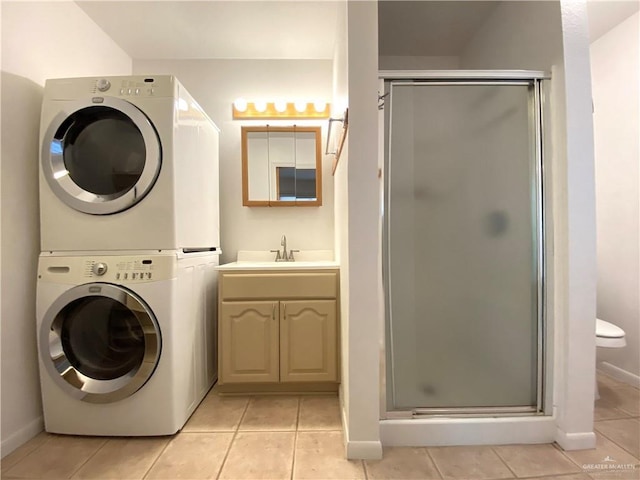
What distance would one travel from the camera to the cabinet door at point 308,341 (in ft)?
6.36

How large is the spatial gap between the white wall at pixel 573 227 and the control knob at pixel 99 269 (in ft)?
6.83

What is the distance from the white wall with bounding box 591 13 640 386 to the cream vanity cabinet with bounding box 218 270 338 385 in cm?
192

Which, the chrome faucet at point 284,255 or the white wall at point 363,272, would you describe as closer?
the white wall at point 363,272

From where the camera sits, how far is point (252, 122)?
2.51 meters

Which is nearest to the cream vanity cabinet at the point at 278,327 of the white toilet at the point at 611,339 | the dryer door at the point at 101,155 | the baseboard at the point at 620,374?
the dryer door at the point at 101,155

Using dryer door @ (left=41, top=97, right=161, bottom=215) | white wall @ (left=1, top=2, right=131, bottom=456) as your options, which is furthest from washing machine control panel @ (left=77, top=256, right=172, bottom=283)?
white wall @ (left=1, top=2, right=131, bottom=456)

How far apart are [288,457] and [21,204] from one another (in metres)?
1.72

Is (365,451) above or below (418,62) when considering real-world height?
below

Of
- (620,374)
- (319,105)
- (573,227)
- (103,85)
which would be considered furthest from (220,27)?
(620,374)

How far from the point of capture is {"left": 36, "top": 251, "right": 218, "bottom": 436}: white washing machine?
149cm

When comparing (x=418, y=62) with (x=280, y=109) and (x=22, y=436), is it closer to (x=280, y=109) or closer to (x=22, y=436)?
(x=280, y=109)

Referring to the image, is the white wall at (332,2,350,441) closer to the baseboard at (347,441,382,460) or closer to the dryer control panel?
the baseboard at (347,441,382,460)

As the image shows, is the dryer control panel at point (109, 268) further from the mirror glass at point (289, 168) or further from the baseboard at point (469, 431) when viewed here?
the baseboard at point (469, 431)

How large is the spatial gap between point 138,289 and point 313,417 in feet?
3.65
